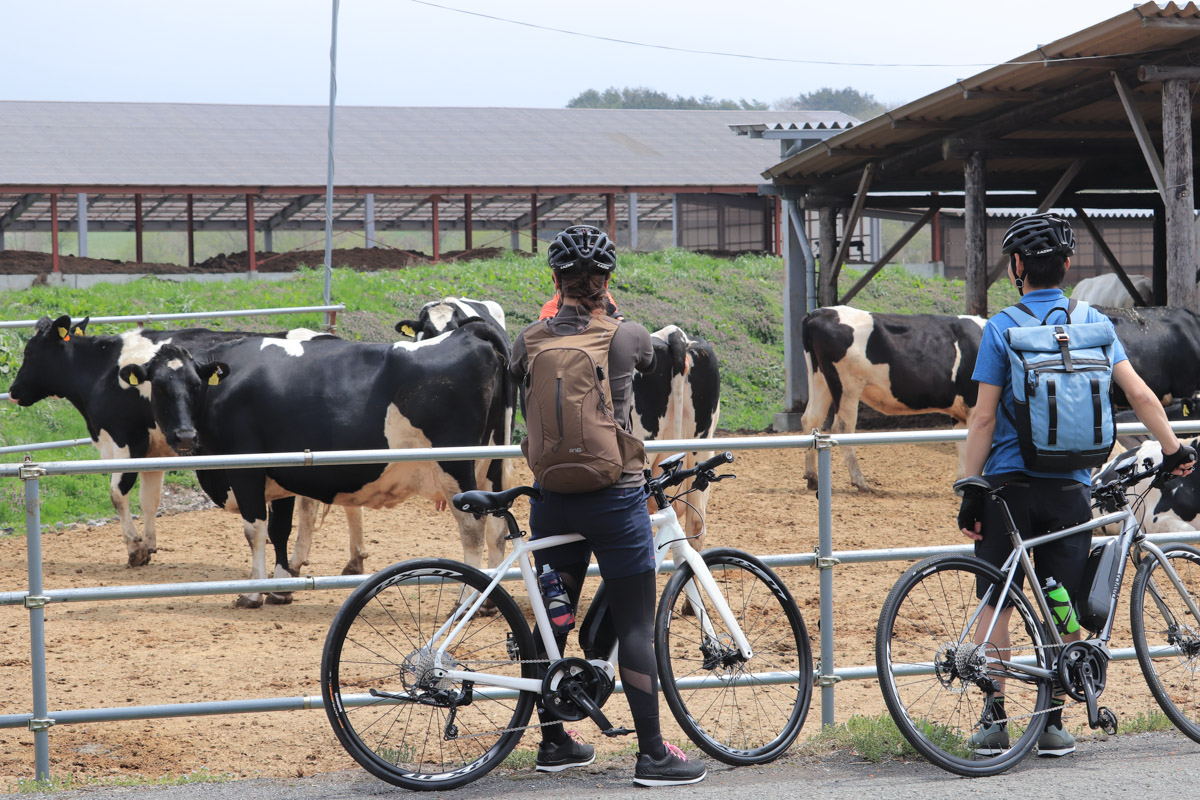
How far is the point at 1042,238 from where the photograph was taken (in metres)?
4.18

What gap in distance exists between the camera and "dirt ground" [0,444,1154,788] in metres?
5.02

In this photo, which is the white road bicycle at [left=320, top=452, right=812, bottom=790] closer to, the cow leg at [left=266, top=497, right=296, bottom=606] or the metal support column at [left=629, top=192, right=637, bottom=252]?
the cow leg at [left=266, top=497, right=296, bottom=606]

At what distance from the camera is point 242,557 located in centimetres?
920

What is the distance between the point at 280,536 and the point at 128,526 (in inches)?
68.9

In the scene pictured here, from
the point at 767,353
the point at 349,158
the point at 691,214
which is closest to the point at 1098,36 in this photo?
the point at 767,353

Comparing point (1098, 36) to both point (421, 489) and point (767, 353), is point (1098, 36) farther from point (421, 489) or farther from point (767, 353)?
point (767, 353)

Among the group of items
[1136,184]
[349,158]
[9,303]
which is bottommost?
[9,303]

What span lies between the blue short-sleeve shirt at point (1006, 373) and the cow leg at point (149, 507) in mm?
6501

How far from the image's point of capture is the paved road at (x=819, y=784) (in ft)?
12.4

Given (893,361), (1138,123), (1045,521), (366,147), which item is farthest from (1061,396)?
(366,147)

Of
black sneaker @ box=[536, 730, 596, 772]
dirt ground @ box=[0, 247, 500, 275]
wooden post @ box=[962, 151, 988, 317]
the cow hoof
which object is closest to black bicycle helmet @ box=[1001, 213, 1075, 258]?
black sneaker @ box=[536, 730, 596, 772]

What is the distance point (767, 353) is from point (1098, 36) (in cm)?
1159

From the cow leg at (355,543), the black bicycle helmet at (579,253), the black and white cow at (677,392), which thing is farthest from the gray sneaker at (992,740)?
the cow leg at (355,543)

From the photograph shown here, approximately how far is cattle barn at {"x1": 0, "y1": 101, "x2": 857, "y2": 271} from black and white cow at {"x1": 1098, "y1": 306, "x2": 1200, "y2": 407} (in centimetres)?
1570
